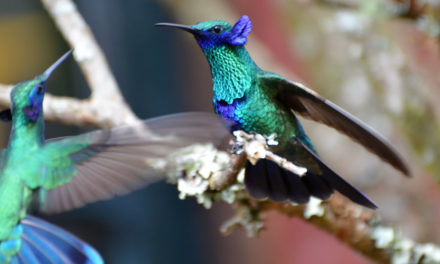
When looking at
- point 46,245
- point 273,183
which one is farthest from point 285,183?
point 46,245

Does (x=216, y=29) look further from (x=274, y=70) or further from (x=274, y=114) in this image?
(x=274, y=70)

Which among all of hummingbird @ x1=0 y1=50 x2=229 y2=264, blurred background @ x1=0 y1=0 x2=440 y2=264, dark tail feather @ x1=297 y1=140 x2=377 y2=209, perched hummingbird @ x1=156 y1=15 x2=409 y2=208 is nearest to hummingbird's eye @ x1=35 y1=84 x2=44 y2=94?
hummingbird @ x1=0 y1=50 x2=229 y2=264

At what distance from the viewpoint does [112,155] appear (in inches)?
36.9

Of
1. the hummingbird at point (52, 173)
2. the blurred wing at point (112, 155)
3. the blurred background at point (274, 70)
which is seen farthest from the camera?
the blurred background at point (274, 70)

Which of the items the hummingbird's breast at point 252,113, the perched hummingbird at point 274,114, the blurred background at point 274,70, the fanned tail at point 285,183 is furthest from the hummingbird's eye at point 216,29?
the blurred background at point 274,70

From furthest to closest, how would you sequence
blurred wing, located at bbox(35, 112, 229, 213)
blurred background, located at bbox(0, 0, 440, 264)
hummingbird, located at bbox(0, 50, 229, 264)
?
blurred background, located at bbox(0, 0, 440, 264) → hummingbird, located at bbox(0, 50, 229, 264) → blurred wing, located at bbox(35, 112, 229, 213)

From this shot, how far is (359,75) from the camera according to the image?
1704mm

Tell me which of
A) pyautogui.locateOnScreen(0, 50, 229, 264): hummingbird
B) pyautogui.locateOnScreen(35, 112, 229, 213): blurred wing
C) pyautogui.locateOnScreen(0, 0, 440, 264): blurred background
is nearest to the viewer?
→ pyautogui.locateOnScreen(35, 112, 229, 213): blurred wing

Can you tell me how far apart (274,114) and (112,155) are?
241 mm

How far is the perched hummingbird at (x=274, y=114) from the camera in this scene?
0.87 metres

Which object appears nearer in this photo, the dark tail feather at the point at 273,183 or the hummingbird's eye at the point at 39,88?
the hummingbird's eye at the point at 39,88

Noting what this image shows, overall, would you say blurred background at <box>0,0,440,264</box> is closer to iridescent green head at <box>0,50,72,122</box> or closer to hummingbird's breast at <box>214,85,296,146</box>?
hummingbird's breast at <box>214,85,296,146</box>

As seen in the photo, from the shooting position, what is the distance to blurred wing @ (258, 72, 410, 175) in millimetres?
852

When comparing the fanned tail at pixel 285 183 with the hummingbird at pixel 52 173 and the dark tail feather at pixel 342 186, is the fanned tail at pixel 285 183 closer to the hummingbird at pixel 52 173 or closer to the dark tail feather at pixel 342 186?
the dark tail feather at pixel 342 186
